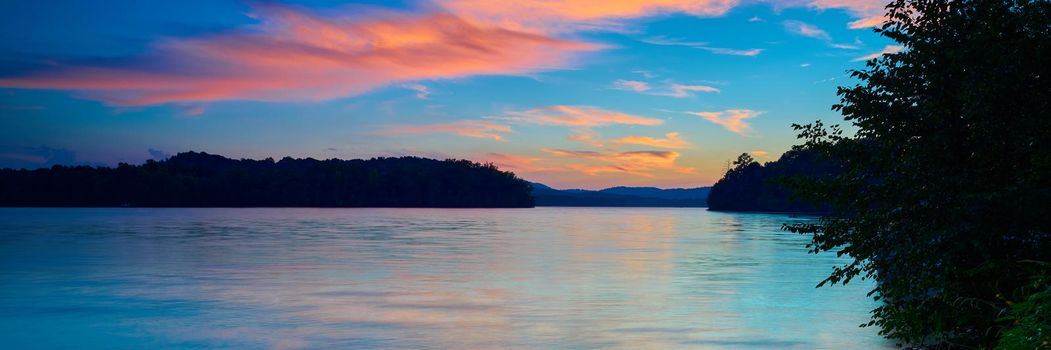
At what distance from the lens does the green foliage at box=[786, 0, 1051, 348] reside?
12188mm

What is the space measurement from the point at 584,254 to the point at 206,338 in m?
28.2

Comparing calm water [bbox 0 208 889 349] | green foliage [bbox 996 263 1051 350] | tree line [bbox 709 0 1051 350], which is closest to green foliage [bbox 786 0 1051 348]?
tree line [bbox 709 0 1051 350]

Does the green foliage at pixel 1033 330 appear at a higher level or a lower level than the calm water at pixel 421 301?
higher

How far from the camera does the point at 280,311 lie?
2144 centimetres

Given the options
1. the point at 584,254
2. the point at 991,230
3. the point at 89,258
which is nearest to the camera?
the point at 991,230

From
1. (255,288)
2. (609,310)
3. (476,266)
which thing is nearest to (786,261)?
(476,266)

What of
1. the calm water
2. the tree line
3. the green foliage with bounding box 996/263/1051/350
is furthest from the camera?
the calm water

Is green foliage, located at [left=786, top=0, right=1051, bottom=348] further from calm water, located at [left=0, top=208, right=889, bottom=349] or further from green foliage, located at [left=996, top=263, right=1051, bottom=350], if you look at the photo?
calm water, located at [left=0, top=208, right=889, bottom=349]

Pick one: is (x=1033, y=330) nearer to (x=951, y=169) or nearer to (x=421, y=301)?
(x=951, y=169)

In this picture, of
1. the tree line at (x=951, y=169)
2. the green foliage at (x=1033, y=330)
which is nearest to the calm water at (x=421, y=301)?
the tree line at (x=951, y=169)

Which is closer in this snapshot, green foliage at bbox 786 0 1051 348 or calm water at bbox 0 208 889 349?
green foliage at bbox 786 0 1051 348

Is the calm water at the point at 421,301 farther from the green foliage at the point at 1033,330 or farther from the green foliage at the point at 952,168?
the green foliage at the point at 1033,330

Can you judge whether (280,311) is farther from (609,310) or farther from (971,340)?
(971,340)

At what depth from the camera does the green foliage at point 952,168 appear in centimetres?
1219
